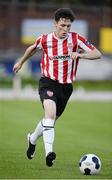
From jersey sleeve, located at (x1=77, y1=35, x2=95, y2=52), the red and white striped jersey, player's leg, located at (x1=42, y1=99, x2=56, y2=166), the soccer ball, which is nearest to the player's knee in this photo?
player's leg, located at (x1=42, y1=99, x2=56, y2=166)

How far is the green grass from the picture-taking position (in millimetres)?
10992

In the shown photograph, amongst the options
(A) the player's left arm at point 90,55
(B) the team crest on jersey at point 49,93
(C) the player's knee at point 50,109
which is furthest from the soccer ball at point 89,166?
(A) the player's left arm at point 90,55

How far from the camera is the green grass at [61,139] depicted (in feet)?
36.1

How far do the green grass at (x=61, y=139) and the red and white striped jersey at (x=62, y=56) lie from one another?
1.33 meters

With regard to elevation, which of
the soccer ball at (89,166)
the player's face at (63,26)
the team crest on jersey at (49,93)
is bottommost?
the soccer ball at (89,166)

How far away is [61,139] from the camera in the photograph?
681 inches

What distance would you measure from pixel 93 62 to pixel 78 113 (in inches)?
511

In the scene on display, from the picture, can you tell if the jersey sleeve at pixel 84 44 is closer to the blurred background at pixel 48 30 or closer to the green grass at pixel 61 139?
the green grass at pixel 61 139

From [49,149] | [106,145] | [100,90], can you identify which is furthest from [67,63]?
[100,90]

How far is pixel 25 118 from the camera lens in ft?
73.3

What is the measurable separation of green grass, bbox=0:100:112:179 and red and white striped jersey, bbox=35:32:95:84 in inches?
52.4

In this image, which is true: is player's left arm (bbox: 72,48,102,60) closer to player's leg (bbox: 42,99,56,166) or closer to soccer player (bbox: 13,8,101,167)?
soccer player (bbox: 13,8,101,167)

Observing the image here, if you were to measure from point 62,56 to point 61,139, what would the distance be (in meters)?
5.82

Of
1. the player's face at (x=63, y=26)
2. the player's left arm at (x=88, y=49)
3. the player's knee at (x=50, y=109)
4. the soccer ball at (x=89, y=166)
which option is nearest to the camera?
the soccer ball at (x=89, y=166)
